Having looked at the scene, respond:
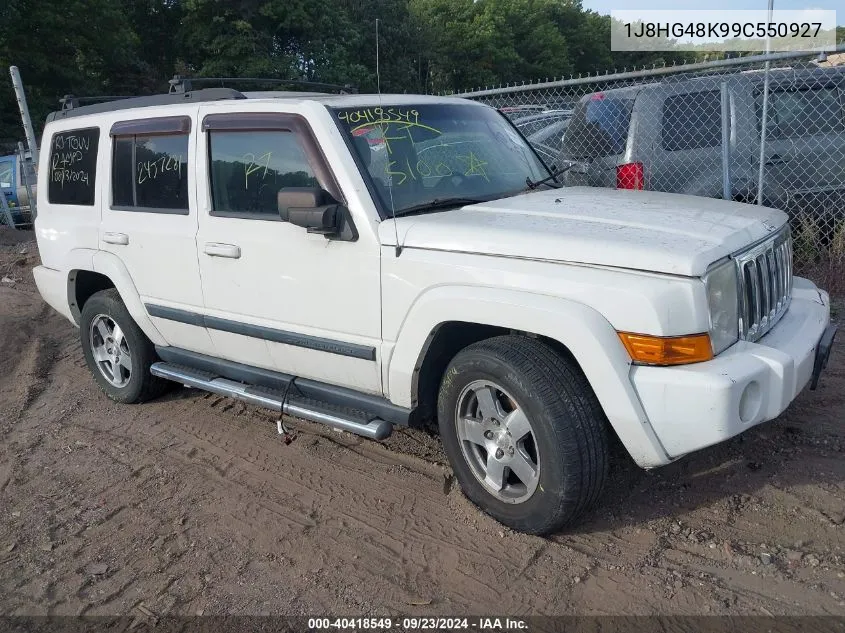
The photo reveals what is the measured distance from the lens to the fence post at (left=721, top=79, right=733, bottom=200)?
6.31 meters

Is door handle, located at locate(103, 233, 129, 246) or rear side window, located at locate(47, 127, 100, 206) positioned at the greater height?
rear side window, located at locate(47, 127, 100, 206)

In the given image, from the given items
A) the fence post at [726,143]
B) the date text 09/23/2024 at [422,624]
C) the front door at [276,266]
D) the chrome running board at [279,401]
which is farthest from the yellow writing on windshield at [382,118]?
the fence post at [726,143]

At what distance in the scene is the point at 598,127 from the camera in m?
7.36

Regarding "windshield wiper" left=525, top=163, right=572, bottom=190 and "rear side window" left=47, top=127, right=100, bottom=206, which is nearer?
"windshield wiper" left=525, top=163, right=572, bottom=190

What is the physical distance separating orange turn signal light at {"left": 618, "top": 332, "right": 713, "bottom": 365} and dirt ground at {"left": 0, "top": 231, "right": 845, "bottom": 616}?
879 mm

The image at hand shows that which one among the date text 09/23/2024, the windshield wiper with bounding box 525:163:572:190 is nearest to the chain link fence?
the windshield wiper with bounding box 525:163:572:190

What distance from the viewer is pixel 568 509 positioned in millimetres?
3121

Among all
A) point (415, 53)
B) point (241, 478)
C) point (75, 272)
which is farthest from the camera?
point (415, 53)

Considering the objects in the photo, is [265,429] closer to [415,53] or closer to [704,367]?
[704,367]

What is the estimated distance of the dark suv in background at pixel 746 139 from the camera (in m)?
6.48

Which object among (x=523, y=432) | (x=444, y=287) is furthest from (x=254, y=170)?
(x=523, y=432)

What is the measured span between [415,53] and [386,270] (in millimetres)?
20287

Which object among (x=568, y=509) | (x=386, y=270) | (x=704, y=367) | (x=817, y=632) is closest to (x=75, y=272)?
(x=386, y=270)

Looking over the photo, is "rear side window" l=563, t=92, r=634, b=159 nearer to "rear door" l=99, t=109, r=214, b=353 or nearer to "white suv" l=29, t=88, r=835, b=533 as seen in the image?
"white suv" l=29, t=88, r=835, b=533
